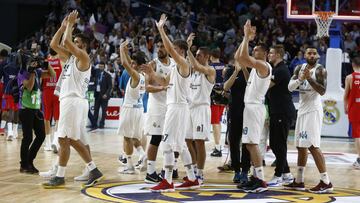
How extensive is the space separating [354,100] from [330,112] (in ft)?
18.2

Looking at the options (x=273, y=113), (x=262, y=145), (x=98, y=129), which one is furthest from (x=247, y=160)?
(x=98, y=129)

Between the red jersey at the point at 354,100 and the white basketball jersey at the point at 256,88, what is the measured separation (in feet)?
13.6

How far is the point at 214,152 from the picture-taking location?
1338 cm

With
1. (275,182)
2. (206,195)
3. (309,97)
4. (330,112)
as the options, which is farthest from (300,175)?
(330,112)

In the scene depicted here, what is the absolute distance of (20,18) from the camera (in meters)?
27.3

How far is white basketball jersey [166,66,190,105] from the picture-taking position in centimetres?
884

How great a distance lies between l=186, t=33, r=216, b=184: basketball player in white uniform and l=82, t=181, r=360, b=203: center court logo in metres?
0.54

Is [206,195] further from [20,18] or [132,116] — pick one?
[20,18]

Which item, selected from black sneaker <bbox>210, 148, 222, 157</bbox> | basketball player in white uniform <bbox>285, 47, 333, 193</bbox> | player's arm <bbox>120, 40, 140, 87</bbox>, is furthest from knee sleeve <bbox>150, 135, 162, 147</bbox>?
black sneaker <bbox>210, 148, 222, 157</bbox>

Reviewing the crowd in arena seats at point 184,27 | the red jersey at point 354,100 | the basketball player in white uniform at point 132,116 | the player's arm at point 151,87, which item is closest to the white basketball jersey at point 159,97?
the player's arm at point 151,87

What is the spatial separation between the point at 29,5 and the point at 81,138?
19004mm

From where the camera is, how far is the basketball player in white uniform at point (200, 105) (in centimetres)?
954

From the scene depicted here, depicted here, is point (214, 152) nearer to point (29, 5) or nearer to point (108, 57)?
point (108, 57)

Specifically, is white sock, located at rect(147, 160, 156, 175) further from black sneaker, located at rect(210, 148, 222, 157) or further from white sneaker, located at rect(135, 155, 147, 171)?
black sneaker, located at rect(210, 148, 222, 157)
